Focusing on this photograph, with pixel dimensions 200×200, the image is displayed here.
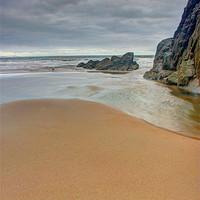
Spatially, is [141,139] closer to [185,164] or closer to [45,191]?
[185,164]

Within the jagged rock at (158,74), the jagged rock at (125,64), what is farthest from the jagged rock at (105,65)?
the jagged rock at (158,74)

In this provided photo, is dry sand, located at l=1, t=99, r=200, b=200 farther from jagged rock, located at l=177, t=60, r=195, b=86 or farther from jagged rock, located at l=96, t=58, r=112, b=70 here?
jagged rock, located at l=96, t=58, r=112, b=70

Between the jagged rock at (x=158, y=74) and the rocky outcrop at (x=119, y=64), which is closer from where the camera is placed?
the jagged rock at (x=158, y=74)

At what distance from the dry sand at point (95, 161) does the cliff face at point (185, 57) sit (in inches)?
317

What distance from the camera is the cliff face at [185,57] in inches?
396

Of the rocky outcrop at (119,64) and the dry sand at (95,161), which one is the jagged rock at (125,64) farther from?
the dry sand at (95,161)

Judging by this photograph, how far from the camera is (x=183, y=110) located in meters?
5.66

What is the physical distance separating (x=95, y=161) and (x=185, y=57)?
492 inches

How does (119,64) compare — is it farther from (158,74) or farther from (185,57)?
(185,57)

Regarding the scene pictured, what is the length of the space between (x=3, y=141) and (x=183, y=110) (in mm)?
5624

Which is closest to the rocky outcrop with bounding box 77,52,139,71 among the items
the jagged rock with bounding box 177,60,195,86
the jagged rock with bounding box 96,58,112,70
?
the jagged rock with bounding box 96,58,112,70

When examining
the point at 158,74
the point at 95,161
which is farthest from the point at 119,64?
the point at 95,161

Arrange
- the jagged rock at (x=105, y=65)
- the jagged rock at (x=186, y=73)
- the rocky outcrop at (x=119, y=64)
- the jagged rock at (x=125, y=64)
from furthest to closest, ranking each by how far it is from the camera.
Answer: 1. the jagged rock at (x=105, y=65)
2. the rocky outcrop at (x=119, y=64)
3. the jagged rock at (x=125, y=64)
4. the jagged rock at (x=186, y=73)

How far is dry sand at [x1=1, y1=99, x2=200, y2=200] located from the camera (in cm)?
171
